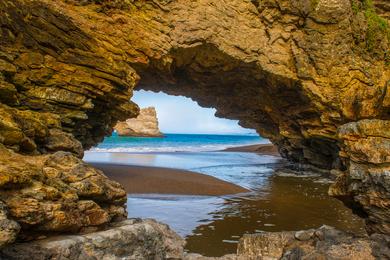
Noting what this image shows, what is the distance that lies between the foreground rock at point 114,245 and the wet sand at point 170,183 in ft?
32.8

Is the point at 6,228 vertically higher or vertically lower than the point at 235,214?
higher

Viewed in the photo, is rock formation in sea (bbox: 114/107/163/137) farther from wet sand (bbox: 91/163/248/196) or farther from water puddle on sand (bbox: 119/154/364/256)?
water puddle on sand (bbox: 119/154/364/256)

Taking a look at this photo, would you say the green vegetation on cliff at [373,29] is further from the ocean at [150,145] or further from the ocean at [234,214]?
the ocean at [150,145]

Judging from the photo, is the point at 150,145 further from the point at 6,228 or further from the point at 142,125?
the point at 6,228

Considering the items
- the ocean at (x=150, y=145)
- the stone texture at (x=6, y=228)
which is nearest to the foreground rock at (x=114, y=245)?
the stone texture at (x=6, y=228)

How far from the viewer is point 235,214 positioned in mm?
14383

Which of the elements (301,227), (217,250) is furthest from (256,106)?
(217,250)

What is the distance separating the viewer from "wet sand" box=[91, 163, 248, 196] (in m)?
19.3

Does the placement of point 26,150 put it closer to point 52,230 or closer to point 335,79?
point 52,230

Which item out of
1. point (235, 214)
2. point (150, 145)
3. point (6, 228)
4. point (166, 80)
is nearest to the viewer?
point (6, 228)

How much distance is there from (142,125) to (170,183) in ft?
326

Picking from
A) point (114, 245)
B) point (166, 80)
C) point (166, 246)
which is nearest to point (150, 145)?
point (166, 80)

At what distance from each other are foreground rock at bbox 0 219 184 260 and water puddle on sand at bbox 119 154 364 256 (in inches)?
64.3

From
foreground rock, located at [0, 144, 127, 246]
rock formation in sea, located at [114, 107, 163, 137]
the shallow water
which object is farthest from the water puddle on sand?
rock formation in sea, located at [114, 107, 163, 137]
